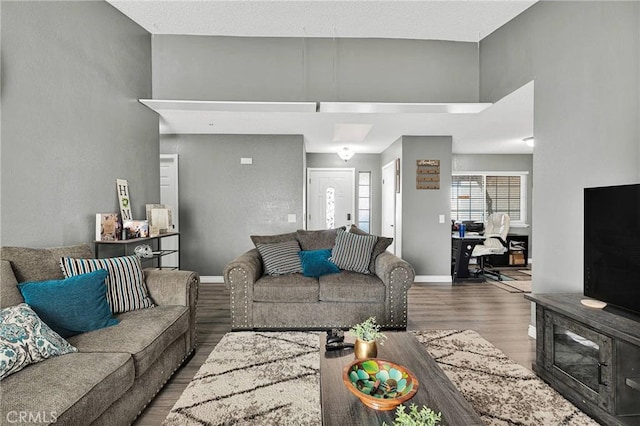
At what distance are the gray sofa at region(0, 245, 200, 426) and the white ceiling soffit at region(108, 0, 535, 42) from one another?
Result: 2426 millimetres

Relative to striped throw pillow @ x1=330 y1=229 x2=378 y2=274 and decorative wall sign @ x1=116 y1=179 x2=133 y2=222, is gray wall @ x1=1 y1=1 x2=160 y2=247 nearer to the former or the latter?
decorative wall sign @ x1=116 y1=179 x2=133 y2=222

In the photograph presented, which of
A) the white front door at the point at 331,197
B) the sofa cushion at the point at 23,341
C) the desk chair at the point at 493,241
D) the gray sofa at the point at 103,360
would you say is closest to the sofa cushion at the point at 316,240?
the gray sofa at the point at 103,360

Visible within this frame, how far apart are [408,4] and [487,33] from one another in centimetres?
121

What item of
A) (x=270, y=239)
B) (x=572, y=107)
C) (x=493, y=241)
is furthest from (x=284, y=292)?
(x=493, y=241)

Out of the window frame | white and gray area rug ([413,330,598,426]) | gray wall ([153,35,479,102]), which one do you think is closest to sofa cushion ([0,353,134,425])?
white and gray area rug ([413,330,598,426])

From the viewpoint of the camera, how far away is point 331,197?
23.5ft

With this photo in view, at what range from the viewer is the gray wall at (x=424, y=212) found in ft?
17.7

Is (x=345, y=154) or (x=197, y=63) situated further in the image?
(x=345, y=154)

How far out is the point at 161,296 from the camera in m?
2.51

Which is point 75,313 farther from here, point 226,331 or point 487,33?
point 487,33

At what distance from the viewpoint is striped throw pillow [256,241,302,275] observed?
3406mm

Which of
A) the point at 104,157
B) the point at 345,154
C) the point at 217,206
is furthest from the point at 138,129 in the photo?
the point at 345,154

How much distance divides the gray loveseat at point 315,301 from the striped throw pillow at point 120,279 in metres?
0.82

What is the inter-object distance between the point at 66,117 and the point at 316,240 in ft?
8.35
